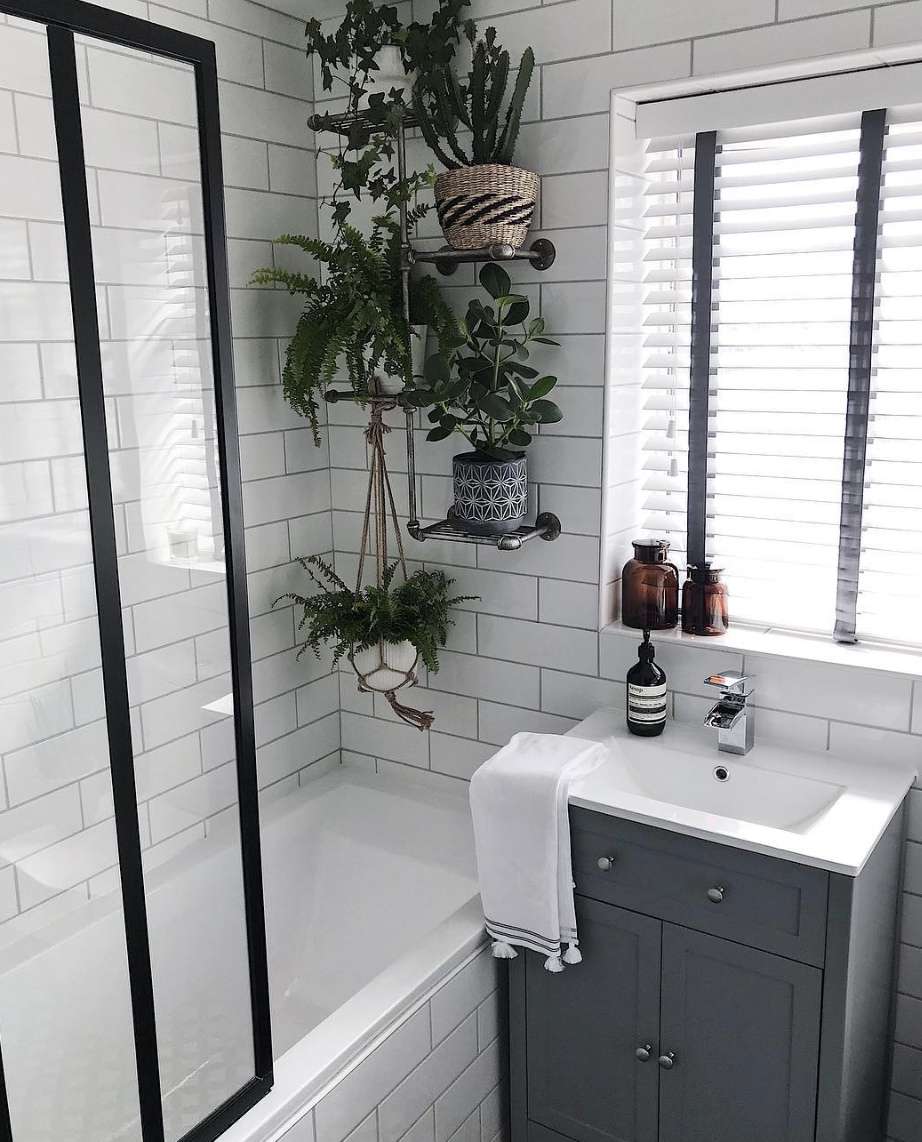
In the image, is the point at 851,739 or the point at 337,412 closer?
the point at 851,739

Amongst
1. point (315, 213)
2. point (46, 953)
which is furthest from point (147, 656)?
point (315, 213)

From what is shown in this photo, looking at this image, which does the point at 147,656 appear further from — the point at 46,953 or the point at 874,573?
the point at 874,573

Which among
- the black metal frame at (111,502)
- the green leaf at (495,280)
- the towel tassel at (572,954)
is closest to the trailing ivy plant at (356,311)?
the green leaf at (495,280)

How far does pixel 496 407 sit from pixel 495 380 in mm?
98

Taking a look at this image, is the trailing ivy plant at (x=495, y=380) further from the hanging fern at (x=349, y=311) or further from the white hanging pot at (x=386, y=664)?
the white hanging pot at (x=386, y=664)

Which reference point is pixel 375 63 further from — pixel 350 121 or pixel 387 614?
pixel 387 614

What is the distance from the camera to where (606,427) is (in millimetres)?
2162

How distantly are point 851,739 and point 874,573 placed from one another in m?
0.34

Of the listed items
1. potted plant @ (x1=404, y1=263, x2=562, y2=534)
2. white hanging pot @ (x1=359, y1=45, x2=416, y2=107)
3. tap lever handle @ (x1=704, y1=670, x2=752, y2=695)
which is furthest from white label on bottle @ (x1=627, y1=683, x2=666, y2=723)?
white hanging pot @ (x1=359, y1=45, x2=416, y2=107)

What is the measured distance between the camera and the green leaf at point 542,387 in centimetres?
203

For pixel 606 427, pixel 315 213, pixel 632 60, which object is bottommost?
pixel 606 427

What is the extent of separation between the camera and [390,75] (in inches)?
88.8

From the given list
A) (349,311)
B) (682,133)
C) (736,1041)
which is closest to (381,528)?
(349,311)

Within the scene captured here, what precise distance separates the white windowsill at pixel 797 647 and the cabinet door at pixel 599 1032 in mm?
580
